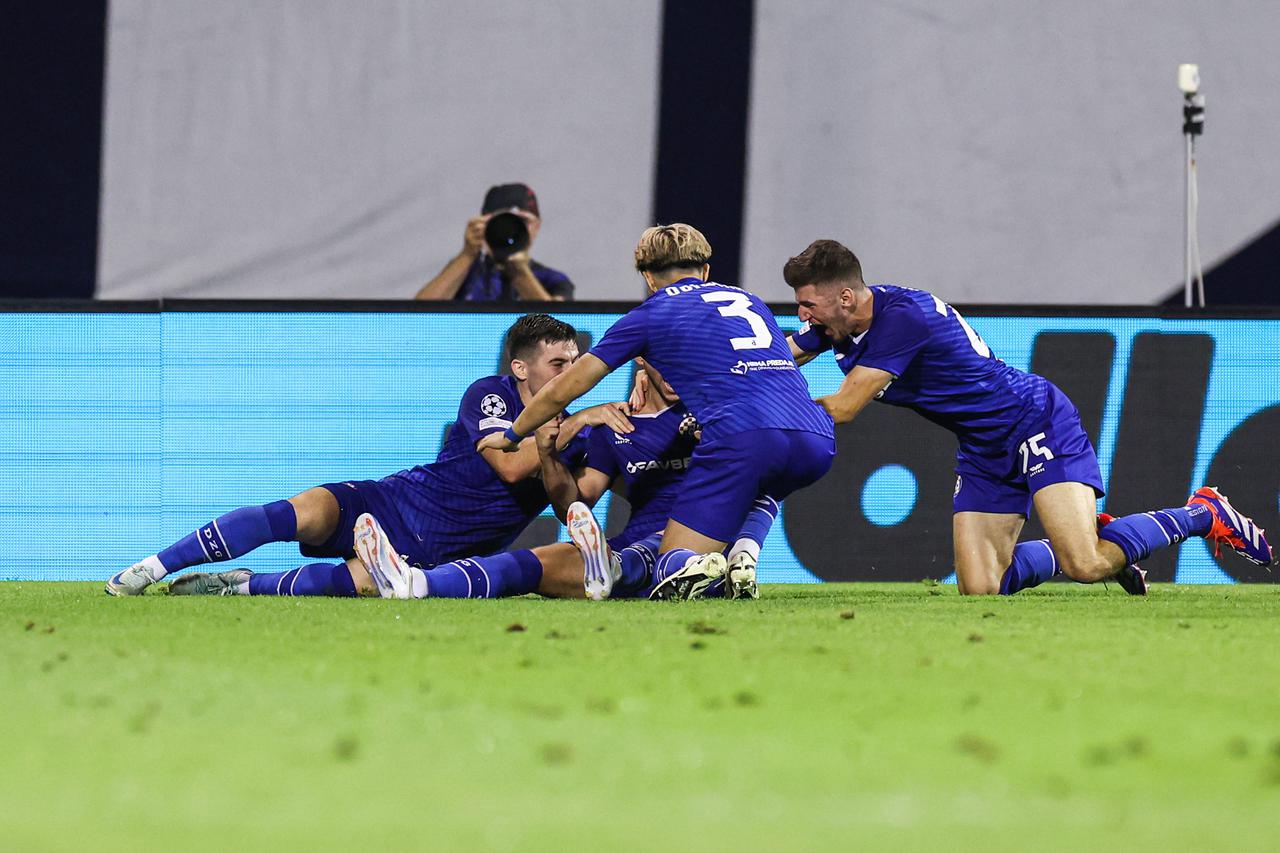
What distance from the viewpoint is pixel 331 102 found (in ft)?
32.5

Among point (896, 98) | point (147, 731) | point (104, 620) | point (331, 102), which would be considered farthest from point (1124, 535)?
point (331, 102)

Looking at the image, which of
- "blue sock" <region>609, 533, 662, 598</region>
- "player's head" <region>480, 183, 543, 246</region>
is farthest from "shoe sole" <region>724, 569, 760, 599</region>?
"player's head" <region>480, 183, 543, 246</region>

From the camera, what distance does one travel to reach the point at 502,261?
329 inches

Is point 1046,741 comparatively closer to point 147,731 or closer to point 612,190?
point 147,731

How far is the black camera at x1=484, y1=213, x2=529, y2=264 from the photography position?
833cm

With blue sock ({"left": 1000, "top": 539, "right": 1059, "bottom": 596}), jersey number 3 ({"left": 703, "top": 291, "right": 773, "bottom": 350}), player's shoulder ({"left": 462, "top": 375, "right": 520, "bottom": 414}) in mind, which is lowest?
blue sock ({"left": 1000, "top": 539, "right": 1059, "bottom": 596})

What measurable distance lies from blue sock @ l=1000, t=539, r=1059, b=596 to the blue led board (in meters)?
1.40

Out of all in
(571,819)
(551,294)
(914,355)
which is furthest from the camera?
(551,294)

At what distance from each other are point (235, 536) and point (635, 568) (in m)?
1.41

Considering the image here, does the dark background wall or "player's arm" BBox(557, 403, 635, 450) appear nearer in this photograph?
"player's arm" BBox(557, 403, 635, 450)

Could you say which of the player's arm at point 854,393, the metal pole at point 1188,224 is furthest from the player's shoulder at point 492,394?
the metal pole at point 1188,224

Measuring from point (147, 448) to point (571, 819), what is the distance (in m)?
6.20

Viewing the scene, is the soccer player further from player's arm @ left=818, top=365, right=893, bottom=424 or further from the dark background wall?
the dark background wall

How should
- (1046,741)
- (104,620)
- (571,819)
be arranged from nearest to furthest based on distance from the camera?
1. (571,819)
2. (1046,741)
3. (104,620)
